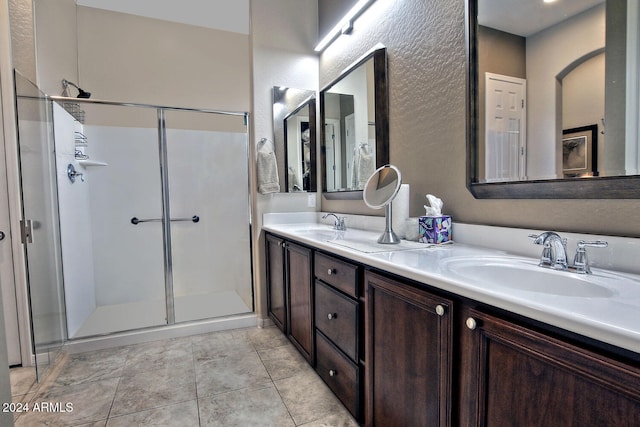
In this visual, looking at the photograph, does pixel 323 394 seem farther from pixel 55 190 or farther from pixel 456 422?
pixel 55 190

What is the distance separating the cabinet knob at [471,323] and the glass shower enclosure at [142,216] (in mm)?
2257

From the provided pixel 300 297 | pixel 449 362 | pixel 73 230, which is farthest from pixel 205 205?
pixel 449 362

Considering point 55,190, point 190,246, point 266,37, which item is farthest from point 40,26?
point 190,246

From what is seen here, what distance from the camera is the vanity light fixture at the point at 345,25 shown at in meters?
2.15

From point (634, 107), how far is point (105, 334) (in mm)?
3156

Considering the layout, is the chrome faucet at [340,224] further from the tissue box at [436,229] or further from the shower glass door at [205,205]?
the shower glass door at [205,205]

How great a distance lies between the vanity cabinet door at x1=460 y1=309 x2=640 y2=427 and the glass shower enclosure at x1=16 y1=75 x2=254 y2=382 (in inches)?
89.2

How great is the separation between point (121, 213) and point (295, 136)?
6.37ft

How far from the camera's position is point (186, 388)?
5.91 feet

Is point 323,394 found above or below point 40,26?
below

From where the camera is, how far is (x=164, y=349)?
2309mm

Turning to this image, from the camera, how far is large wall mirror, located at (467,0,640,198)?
3.11 feet

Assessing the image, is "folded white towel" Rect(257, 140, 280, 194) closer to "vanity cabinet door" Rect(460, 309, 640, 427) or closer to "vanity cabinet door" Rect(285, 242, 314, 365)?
"vanity cabinet door" Rect(285, 242, 314, 365)

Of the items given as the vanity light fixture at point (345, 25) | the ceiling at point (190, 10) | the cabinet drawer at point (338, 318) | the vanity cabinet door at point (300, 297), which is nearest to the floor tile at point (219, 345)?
the vanity cabinet door at point (300, 297)
